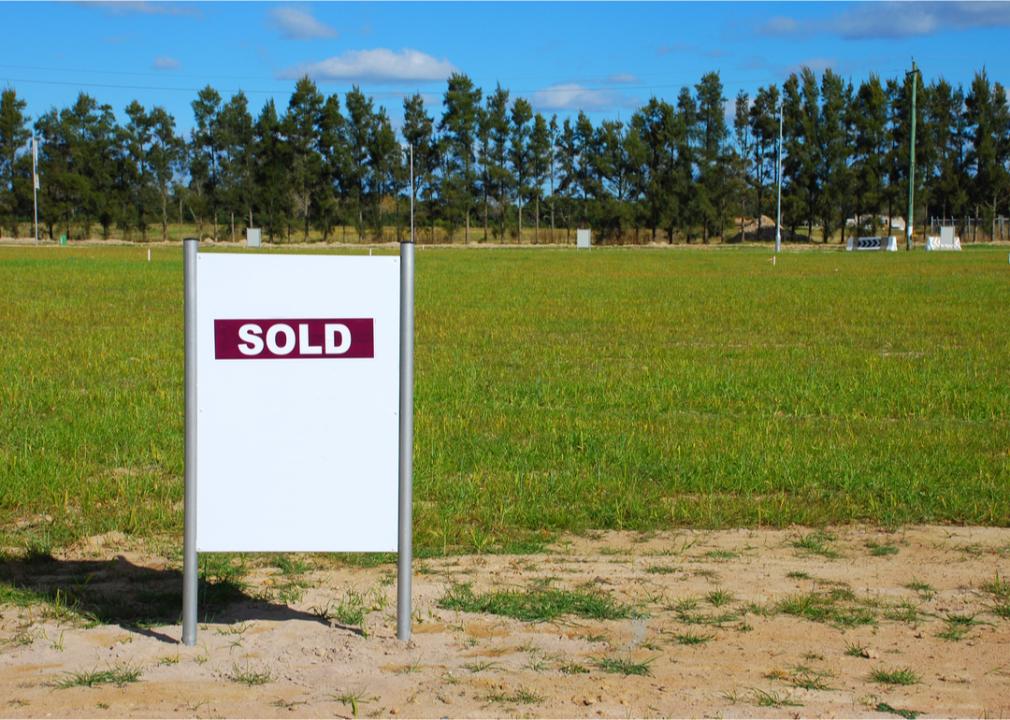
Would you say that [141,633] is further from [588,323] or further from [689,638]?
[588,323]

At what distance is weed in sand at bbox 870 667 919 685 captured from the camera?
5.27 meters

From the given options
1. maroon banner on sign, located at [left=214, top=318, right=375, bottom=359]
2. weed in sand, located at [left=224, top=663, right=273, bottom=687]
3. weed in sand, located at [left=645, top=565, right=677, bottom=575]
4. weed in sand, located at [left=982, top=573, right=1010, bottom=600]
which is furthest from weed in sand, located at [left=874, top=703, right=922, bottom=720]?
maroon banner on sign, located at [left=214, top=318, right=375, bottom=359]

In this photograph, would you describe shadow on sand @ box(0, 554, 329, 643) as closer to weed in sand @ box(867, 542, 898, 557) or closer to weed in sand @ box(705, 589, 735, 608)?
weed in sand @ box(705, 589, 735, 608)

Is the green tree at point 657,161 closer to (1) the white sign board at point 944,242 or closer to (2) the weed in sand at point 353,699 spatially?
(1) the white sign board at point 944,242

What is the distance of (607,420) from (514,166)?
90.3 meters

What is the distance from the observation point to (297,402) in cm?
Answer: 569

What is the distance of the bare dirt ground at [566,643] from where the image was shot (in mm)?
5035

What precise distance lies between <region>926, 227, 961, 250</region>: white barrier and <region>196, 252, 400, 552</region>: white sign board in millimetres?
76688

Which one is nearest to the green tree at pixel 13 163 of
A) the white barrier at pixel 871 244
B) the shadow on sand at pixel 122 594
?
the white barrier at pixel 871 244

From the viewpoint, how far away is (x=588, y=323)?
2355 centimetres

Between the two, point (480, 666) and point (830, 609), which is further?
point (830, 609)

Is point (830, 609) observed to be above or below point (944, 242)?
below

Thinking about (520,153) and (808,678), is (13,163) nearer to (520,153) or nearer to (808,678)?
(520,153)

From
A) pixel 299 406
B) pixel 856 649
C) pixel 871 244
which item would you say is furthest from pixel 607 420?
pixel 871 244
